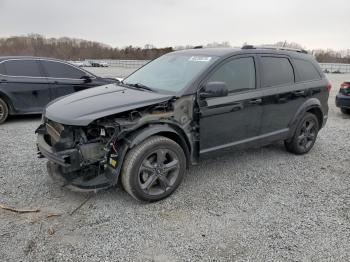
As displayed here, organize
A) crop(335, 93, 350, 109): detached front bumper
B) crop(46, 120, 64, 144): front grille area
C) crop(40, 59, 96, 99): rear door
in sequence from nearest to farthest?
crop(46, 120, 64, 144): front grille area, crop(40, 59, 96, 99): rear door, crop(335, 93, 350, 109): detached front bumper

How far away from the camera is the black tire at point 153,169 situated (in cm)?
351

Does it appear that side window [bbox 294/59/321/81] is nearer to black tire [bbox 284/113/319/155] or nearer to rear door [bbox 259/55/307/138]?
rear door [bbox 259/55/307/138]

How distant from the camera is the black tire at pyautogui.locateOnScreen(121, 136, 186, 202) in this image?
3.51 m

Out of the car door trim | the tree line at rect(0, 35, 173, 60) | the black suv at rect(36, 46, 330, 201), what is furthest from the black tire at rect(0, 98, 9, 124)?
the tree line at rect(0, 35, 173, 60)

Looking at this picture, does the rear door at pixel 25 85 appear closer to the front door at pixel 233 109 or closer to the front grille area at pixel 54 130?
the front grille area at pixel 54 130

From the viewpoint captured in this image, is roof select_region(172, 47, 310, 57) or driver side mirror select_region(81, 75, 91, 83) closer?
roof select_region(172, 47, 310, 57)

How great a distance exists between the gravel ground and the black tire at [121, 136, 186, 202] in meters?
0.17

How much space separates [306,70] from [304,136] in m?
1.12

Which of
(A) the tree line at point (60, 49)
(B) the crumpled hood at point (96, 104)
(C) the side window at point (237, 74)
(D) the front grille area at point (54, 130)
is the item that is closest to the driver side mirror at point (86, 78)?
(B) the crumpled hood at point (96, 104)

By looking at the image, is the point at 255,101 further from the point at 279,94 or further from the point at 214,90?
the point at 214,90

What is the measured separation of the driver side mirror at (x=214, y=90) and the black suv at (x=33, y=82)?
15.7 feet

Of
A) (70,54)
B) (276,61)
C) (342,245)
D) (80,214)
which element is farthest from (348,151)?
(70,54)

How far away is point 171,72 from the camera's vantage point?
443 cm

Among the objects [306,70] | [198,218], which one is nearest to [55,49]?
[306,70]
